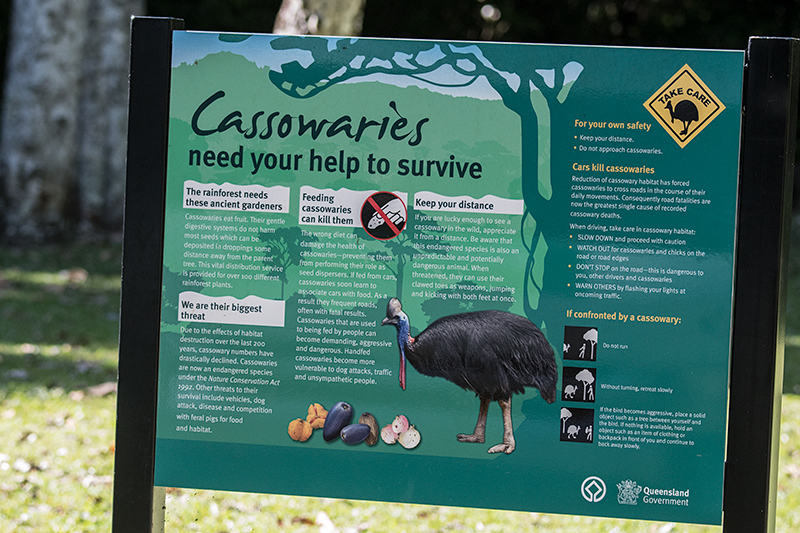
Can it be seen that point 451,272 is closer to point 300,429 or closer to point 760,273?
point 300,429

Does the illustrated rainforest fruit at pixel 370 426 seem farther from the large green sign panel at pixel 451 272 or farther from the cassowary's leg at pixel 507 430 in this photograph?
the cassowary's leg at pixel 507 430

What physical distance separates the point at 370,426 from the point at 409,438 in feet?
0.41

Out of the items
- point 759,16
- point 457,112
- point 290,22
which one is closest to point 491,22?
point 759,16

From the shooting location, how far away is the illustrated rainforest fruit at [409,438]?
7.68ft

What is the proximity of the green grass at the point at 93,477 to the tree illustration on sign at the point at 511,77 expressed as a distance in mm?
1384

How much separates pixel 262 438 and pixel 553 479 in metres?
0.90

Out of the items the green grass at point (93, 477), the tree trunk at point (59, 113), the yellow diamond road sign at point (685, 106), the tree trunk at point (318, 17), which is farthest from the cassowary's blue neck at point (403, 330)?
the tree trunk at point (59, 113)

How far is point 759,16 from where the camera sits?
1583cm

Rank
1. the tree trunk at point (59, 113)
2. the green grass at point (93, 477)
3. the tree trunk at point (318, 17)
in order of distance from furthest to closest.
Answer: the tree trunk at point (59, 113) < the tree trunk at point (318, 17) < the green grass at point (93, 477)

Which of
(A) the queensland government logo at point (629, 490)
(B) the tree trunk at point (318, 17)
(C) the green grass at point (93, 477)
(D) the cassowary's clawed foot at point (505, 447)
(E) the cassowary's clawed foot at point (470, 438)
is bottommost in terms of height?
(C) the green grass at point (93, 477)

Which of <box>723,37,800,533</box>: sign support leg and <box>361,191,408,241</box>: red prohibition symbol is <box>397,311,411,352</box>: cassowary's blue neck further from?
<box>723,37,800,533</box>: sign support leg

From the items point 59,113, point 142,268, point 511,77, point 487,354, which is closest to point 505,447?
point 487,354

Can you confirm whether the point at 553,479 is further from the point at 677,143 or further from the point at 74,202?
the point at 74,202

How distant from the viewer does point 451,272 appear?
2314 mm
